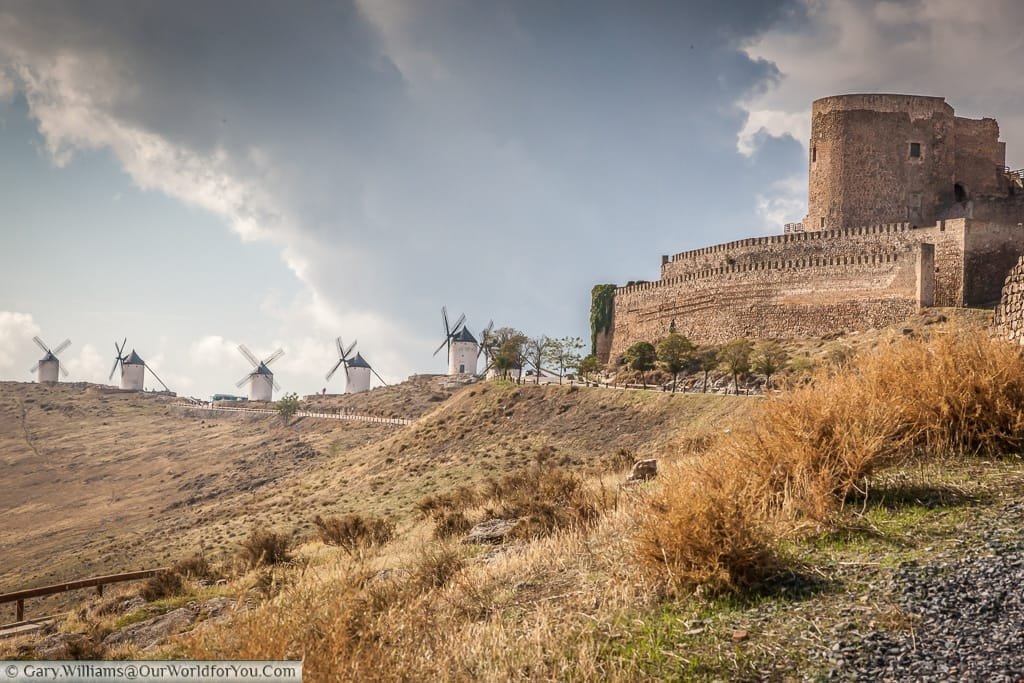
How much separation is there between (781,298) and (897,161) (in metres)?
11.8

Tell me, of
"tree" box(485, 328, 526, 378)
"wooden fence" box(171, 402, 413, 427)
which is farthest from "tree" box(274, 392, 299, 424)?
"tree" box(485, 328, 526, 378)

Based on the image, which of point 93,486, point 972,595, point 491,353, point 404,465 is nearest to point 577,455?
point 404,465

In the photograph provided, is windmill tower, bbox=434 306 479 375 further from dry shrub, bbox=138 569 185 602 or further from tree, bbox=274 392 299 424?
dry shrub, bbox=138 569 185 602

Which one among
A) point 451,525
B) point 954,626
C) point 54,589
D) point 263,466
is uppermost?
point 954,626

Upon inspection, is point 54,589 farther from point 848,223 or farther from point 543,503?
point 848,223

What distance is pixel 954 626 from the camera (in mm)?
4652

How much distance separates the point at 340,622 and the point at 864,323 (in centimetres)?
3735

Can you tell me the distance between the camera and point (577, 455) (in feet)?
92.3

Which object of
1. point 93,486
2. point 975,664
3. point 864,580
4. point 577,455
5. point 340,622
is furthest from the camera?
point 93,486

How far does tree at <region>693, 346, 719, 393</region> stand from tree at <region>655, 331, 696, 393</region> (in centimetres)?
54

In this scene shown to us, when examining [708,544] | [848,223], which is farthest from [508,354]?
[708,544]

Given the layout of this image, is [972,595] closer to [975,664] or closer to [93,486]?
[975,664]

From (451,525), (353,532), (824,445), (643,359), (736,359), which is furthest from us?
(643,359)

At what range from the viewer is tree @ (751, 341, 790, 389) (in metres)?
32.8
